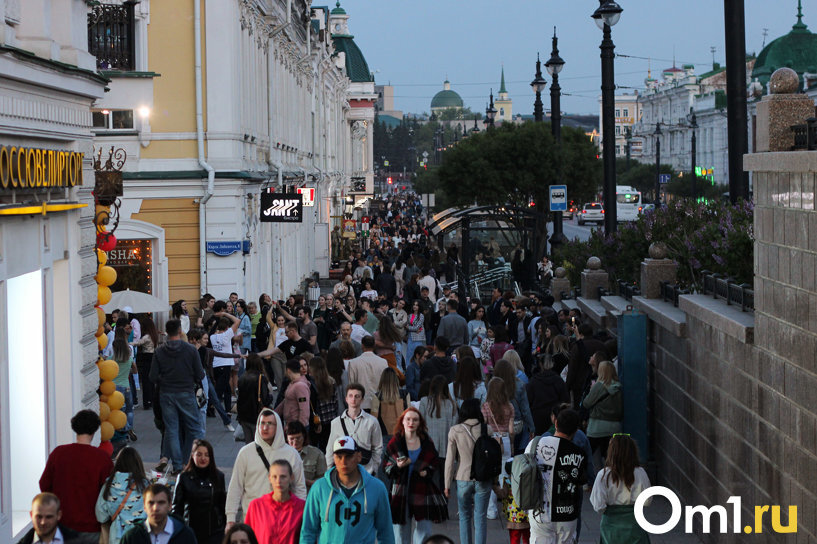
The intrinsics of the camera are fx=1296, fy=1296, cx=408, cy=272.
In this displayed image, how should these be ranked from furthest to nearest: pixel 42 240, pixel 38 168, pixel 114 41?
pixel 114 41 < pixel 42 240 < pixel 38 168

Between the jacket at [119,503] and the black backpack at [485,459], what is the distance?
8.98ft

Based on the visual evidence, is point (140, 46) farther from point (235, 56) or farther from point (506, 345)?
point (506, 345)

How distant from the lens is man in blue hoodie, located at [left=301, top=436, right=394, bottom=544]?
775 centimetres

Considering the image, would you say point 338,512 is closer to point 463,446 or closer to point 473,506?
point 463,446

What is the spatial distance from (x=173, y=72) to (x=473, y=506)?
16571 mm

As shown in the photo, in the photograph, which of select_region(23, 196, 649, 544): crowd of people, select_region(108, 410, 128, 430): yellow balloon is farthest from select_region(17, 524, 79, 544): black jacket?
select_region(108, 410, 128, 430): yellow balloon

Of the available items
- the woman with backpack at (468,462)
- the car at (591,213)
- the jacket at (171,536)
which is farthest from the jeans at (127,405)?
the car at (591,213)

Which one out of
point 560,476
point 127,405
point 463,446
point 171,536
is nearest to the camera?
point 171,536

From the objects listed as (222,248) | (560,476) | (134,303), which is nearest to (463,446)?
(560,476)

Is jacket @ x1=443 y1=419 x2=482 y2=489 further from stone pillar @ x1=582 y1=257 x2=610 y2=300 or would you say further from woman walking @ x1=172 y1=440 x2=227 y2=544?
stone pillar @ x1=582 y1=257 x2=610 y2=300

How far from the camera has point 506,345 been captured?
598 inches

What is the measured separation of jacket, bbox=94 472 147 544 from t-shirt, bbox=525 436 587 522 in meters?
2.89

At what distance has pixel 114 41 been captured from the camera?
24344mm

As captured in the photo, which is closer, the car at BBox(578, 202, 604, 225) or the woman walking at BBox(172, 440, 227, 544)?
the woman walking at BBox(172, 440, 227, 544)
